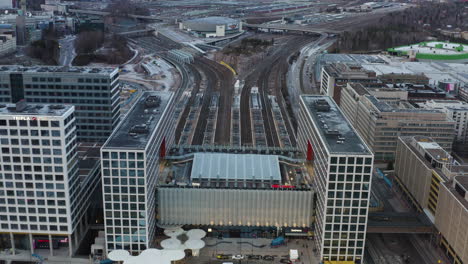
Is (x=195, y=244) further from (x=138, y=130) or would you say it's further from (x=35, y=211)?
(x=35, y=211)

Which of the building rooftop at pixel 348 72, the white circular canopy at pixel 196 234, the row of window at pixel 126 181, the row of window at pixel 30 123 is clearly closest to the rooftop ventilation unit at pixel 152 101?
the row of window at pixel 126 181

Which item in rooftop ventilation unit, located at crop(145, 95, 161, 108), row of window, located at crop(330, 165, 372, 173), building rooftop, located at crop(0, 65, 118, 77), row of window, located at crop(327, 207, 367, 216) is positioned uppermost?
building rooftop, located at crop(0, 65, 118, 77)

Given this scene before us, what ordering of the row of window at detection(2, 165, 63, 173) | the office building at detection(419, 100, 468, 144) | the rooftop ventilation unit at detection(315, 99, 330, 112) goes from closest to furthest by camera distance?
the row of window at detection(2, 165, 63, 173)
the rooftop ventilation unit at detection(315, 99, 330, 112)
the office building at detection(419, 100, 468, 144)

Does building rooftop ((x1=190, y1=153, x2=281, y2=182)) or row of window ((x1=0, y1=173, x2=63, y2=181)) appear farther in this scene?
building rooftop ((x1=190, y1=153, x2=281, y2=182))

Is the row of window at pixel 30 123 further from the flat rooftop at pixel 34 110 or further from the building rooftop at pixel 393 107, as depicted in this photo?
the building rooftop at pixel 393 107

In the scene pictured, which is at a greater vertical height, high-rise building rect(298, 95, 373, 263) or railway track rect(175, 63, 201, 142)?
high-rise building rect(298, 95, 373, 263)

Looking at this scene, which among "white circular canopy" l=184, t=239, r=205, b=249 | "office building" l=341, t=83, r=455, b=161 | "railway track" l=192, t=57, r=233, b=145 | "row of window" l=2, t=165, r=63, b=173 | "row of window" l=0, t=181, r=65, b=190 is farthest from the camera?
"railway track" l=192, t=57, r=233, b=145

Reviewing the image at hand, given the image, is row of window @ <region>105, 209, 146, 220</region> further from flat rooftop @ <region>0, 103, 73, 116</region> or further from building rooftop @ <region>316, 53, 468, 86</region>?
building rooftop @ <region>316, 53, 468, 86</region>

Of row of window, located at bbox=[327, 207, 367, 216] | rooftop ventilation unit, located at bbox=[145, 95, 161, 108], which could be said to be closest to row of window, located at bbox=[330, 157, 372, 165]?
row of window, located at bbox=[327, 207, 367, 216]
